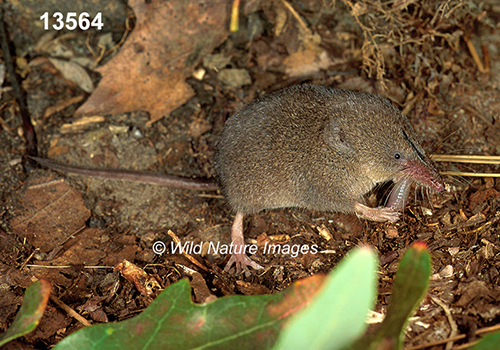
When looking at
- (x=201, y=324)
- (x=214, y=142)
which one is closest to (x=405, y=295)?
(x=201, y=324)

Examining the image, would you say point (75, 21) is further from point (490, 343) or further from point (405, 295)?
point (490, 343)

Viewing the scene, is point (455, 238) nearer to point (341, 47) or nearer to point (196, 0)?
point (341, 47)

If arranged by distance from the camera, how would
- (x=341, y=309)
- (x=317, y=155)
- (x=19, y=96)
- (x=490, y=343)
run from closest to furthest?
(x=341, y=309) < (x=490, y=343) < (x=317, y=155) < (x=19, y=96)

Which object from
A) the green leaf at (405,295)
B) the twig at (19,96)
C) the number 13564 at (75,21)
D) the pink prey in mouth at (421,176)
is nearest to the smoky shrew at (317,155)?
the pink prey in mouth at (421,176)

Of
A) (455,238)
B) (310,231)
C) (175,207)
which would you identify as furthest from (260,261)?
(455,238)

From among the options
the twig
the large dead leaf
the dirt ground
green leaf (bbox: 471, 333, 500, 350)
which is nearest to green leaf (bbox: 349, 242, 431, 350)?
green leaf (bbox: 471, 333, 500, 350)

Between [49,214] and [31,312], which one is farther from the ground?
[31,312]

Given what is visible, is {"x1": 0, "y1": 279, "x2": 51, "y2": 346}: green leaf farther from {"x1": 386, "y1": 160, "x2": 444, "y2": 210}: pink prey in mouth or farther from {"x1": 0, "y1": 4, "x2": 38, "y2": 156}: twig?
{"x1": 386, "y1": 160, "x2": 444, "y2": 210}: pink prey in mouth
